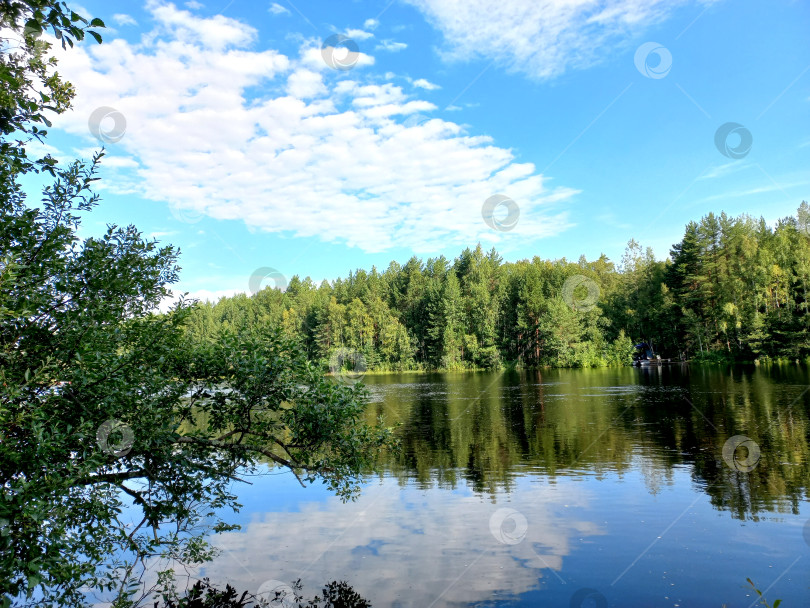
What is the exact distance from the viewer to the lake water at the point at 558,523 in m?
10.5

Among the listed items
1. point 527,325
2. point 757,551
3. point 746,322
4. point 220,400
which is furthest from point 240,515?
point 527,325

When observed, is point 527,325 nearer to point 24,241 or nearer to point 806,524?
point 806,524

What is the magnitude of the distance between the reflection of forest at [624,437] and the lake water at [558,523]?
5.6 inches

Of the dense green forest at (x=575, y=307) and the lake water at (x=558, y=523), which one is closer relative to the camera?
the lake water at (x=558, y=523)

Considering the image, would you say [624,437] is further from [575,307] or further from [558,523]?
[575,307]

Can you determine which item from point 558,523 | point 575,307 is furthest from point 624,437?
point 575,307

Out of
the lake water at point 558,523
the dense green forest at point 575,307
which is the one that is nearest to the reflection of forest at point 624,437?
the lake water at point 558,523

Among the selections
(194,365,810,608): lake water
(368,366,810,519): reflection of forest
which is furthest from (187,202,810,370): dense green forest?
(194,365,810,608): lake water

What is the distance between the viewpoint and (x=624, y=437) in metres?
25.2

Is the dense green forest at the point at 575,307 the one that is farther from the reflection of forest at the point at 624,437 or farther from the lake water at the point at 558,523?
the lake water at the point at 558,523

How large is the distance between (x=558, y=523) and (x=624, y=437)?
13197mm

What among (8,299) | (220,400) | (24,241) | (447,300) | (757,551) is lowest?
(757,551)

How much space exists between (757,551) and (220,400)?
477 inches

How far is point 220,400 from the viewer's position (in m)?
8.61
